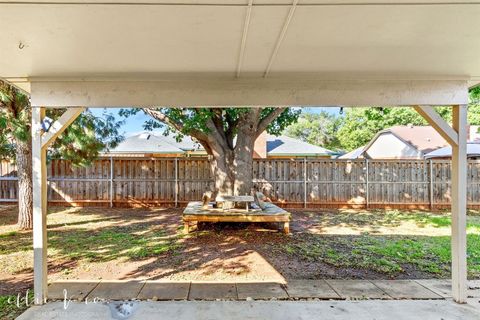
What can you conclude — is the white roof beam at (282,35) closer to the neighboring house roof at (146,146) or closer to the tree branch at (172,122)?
the tree branch at (172,122)

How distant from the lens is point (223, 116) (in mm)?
7219

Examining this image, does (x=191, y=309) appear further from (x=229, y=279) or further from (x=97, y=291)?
(x=97, y=291)

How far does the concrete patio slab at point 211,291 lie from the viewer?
353 cm

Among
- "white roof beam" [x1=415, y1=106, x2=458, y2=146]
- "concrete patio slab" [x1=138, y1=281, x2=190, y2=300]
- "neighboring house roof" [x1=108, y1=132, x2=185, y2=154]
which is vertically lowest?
"concrete patio slab" [x1=138, y1=281, x2=190, y2=300]

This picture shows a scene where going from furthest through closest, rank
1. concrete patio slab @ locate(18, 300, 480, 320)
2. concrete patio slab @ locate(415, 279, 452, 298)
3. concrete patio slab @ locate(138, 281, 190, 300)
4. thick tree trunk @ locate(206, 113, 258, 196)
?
1. thick tree trunk @ locate(206, 113, 258, 196)
2. concrete patio slab @ locate(415, 279, 452, 298)
3. concrete patio slab @ locate(138, 281, 190, 300)
4. concrete patio slab @ locate(18, 300, 480, 320)

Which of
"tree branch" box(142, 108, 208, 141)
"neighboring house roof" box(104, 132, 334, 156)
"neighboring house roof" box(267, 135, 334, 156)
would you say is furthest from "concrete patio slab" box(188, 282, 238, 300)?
"neighboring house roof" box(267, 135, 334, 156)

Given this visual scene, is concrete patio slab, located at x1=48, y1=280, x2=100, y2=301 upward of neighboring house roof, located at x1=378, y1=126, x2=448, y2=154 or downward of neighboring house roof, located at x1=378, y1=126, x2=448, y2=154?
downward

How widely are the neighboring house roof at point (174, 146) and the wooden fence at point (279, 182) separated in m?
2.51

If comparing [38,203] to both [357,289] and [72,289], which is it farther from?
[357,289]

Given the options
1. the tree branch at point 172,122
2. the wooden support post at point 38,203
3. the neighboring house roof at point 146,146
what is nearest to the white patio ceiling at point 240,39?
the wooden support post at point 38,203

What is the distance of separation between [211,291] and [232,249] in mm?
1671

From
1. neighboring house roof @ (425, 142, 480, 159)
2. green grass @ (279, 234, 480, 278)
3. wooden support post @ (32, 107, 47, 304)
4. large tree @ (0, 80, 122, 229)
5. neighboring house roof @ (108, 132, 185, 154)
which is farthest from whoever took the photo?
neighboring house roof @ (108, 132, 185, 154)

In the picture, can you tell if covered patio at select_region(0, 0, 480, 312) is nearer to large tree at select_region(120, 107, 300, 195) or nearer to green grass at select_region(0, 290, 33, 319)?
green grass at select_region(0, 290, 33, 319)

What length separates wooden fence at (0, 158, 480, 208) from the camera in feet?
30.8
